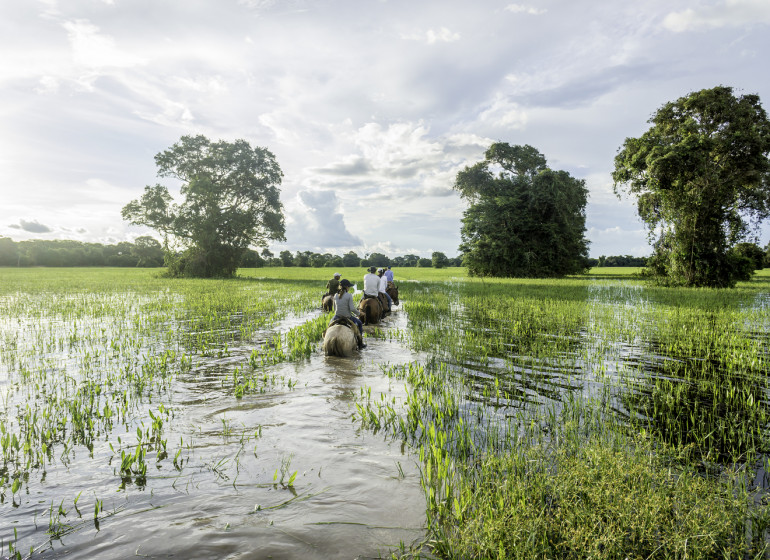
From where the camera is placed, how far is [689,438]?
5074mm

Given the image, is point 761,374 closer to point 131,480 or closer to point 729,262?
point 131,480

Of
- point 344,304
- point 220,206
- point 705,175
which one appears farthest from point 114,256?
point 705,175

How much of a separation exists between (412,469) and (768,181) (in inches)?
1561

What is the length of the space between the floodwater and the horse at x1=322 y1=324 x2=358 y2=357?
146 inches

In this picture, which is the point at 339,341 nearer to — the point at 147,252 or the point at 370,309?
the point at 370,309

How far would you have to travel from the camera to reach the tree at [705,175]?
28.0m

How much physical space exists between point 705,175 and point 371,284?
95.1 feet

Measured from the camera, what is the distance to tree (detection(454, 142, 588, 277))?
153 feet

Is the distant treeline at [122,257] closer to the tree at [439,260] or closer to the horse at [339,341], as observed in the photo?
the tree at [439,260]

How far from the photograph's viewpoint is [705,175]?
28.9 meters

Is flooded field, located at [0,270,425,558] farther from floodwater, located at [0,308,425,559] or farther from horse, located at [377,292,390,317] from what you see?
horse, located at [377,292,390,317]

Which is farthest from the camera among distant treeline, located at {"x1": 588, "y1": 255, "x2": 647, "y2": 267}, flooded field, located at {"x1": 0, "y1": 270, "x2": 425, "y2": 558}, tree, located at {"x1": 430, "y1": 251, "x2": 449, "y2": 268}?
tree, located at {"x1": 430, "y1": 251, "x2": 449, "y2": 268}

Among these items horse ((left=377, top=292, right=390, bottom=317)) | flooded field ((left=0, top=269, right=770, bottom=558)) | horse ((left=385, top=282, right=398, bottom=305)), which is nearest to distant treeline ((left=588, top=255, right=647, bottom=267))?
horse ((left=385, top=282, right=398, bottom=305))

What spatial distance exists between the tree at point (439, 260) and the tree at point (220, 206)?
60016 mm
